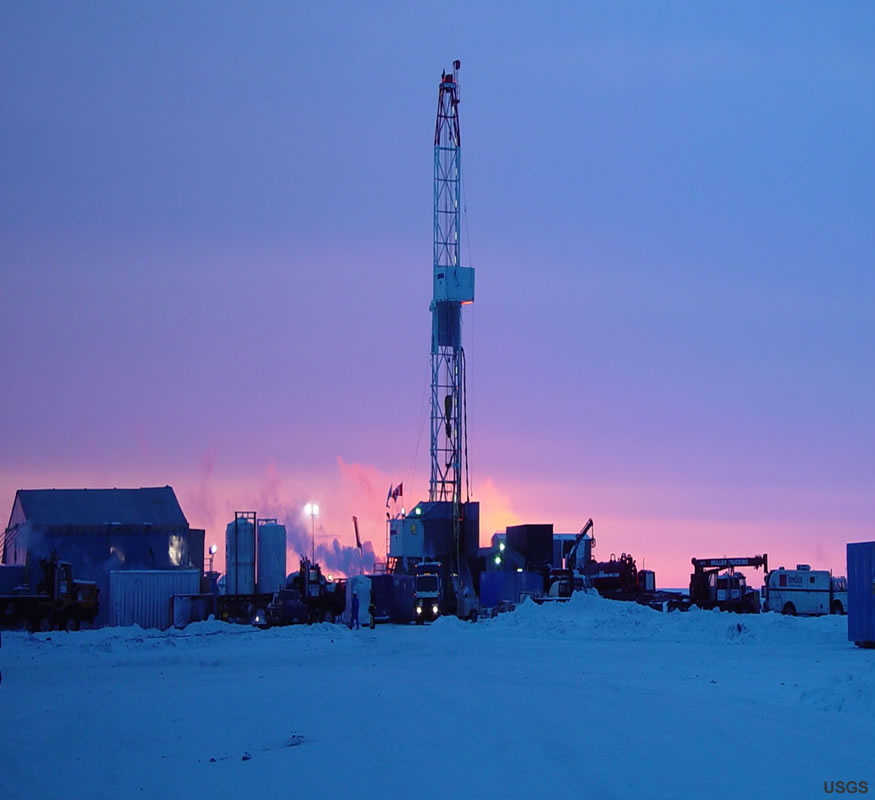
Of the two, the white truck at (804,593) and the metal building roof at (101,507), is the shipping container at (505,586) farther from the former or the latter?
the metal building roof at (101,507)

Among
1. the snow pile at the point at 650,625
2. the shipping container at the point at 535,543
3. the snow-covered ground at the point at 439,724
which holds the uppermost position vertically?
the shipping container at the point at 535,543

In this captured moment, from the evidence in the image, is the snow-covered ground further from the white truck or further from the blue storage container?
the white truck

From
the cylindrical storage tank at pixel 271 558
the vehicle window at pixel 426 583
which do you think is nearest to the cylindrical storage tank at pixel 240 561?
the cylindrical storage tank at pixel 271 558

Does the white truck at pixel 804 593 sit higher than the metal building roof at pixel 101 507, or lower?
lower

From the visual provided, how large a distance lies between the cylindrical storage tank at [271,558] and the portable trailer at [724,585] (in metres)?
20.2

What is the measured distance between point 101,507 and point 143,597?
427 inches

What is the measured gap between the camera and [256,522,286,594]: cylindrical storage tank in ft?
198

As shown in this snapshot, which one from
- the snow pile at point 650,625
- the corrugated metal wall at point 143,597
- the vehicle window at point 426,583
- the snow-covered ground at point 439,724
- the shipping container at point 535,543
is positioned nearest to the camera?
the snow-covered ground at point 439,724

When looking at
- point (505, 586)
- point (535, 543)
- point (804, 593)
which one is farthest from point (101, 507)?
point (804, 593)

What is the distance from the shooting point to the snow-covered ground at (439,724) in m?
14.1

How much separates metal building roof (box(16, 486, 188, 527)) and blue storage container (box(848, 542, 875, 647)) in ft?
118

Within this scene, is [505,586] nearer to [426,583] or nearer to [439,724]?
[426,583]

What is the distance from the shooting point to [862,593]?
35.3 meters

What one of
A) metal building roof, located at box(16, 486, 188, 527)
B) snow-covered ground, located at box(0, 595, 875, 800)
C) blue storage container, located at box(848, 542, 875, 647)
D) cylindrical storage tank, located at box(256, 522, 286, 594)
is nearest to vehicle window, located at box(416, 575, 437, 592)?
cylindrical storage tank, located at box(256, 522, 286, 594)
